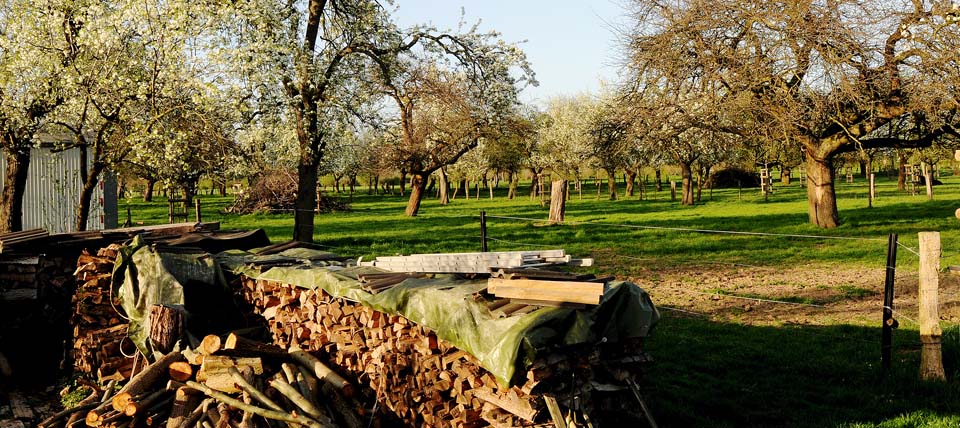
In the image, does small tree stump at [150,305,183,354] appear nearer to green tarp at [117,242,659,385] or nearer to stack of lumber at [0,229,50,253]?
green tarp at [117,242,659,385]

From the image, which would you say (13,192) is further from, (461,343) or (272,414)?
(461,343)

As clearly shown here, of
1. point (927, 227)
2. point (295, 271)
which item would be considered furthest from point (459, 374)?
point (927, 227)

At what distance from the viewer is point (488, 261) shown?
24.9 ft

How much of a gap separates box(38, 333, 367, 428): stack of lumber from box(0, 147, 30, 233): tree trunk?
12.5 m

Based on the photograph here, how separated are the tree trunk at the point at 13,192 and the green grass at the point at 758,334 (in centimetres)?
820

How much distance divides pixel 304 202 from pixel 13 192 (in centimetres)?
734

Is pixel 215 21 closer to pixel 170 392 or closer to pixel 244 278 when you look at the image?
pixel 244 278

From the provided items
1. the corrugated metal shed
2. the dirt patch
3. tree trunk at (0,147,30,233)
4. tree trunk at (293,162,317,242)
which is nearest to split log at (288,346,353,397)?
the dirt patch

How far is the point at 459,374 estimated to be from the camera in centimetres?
666

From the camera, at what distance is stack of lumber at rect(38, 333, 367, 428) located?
7152 mm

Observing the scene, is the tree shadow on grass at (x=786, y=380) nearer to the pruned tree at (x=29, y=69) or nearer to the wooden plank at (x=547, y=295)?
the wooden plank at (x=547, y=295)

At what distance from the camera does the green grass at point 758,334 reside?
25.7 ft

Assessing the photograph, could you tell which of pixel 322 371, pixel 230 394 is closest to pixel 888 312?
pixel 322 371

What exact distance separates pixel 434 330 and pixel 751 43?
2090 centimetres
